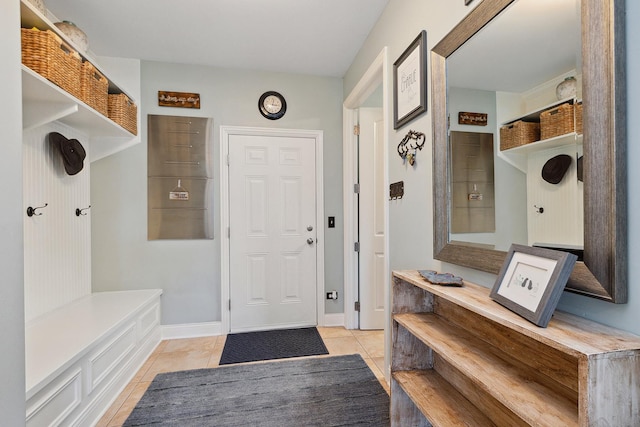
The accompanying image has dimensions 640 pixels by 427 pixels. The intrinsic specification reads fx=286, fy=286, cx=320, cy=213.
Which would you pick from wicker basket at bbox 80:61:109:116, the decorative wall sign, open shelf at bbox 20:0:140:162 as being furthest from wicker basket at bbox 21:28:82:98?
the decorative wall sign

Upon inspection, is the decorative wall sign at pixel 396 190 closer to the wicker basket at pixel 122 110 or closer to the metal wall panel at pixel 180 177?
the metal wall panel at pixel 180 177

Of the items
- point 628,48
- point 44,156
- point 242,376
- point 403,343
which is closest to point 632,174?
point 628,48

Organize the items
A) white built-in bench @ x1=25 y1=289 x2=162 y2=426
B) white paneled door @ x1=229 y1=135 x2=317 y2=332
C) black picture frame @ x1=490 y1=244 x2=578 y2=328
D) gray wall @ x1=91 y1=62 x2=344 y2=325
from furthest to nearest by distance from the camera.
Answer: white paneled door @ x1=229 y1=135 x2=317 y2=332 < gray wall @ x1=91 y1=62 x2=344 y2=325 < white built-in bench @ x1=25 y1=289 x2=162 y2=426 < black picture frame @ x1=490 y1=244 x2=578 y2=328

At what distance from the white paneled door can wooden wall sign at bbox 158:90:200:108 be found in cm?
48

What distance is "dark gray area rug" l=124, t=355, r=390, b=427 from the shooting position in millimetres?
1618

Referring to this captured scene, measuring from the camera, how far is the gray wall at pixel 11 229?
2.94 ft

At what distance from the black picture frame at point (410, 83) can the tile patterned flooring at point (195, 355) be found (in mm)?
1757

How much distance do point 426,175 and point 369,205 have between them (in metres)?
1.33

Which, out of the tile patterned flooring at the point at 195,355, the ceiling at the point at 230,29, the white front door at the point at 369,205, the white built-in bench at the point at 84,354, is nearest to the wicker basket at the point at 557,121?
the ceiling at the point at 230,29

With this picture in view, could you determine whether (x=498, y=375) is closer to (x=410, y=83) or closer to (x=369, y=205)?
(x=410, y=83)

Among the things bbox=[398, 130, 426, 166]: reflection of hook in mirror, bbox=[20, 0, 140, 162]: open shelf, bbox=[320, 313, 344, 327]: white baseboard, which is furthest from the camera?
bbox=[320, 313, 344, 327]: white baseboard

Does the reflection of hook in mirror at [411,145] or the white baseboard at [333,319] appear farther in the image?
the white baseboard at [333,319]

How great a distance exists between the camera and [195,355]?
238 cm

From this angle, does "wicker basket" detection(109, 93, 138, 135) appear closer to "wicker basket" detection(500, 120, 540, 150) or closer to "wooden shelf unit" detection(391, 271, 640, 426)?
"wooden shelf unit" detection(391, 271, 640, 426)
